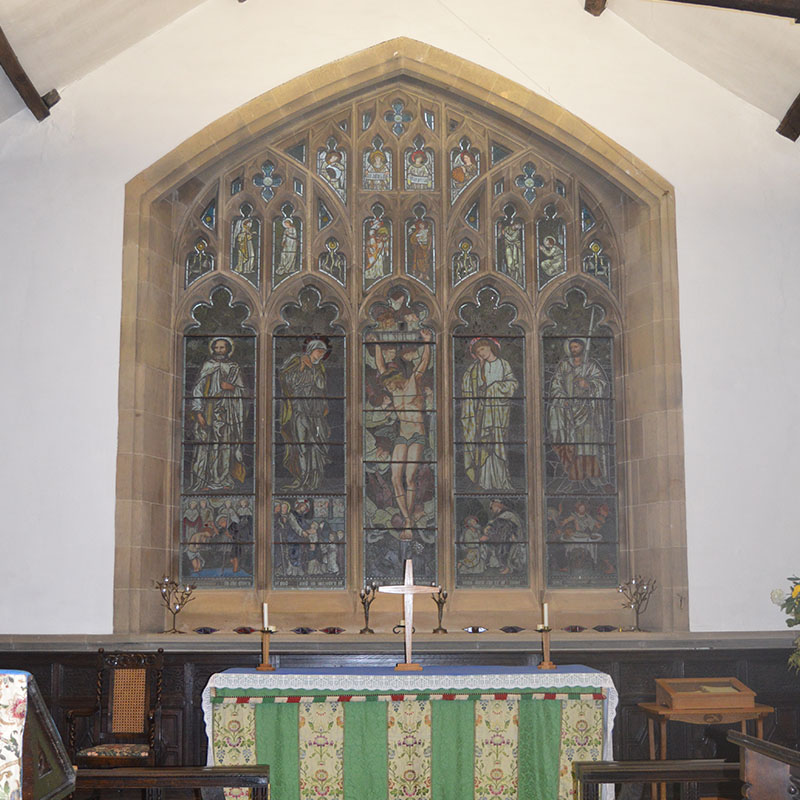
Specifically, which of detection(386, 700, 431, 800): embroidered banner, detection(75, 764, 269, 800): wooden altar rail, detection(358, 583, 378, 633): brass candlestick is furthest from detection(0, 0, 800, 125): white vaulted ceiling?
detection(75, 764, 269, 800): wooden altar rail

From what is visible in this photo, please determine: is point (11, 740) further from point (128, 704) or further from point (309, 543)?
point (309, 543)

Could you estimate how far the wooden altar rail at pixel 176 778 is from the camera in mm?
4320

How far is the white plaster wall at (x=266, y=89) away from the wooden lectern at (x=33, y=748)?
→ 183 inches

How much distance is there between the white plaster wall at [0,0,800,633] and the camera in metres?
7.98

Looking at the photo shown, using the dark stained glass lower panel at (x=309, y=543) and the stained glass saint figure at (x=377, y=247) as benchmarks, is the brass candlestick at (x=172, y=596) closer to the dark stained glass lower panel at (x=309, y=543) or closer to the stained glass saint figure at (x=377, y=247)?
the dark stained glass lower panel at (x=309, y=543)

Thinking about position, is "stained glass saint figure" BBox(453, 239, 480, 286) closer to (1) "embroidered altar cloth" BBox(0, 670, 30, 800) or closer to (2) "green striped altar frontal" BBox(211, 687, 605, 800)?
(2) "green striped altar frontal" BBox(211, 687, 605, 800)

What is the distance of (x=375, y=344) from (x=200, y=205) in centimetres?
173

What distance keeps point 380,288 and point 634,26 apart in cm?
274

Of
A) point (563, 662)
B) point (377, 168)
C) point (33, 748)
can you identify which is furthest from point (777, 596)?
point (33, 748)

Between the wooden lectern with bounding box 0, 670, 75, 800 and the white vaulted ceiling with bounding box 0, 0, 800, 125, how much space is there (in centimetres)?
539

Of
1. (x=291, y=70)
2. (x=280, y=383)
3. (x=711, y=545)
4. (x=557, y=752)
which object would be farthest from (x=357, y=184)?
(x=557, y=752)

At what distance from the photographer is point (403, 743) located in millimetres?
6465

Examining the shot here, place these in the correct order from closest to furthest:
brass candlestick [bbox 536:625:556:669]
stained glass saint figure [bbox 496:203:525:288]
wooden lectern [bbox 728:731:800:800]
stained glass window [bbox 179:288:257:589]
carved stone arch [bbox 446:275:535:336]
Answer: wooden lectern [bbox 728:731:800:800] < brass candlestick [bbox 536:625:556:669] < stained glass window [bbox 179:288:257:589] < carved stone arch [bbox 446:275:535:336] < stained glass saint figure [bbox 496:203:525:288]

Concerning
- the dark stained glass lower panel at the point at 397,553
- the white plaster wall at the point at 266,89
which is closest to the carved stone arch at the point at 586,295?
the white plaster wall at the point at 266,89
